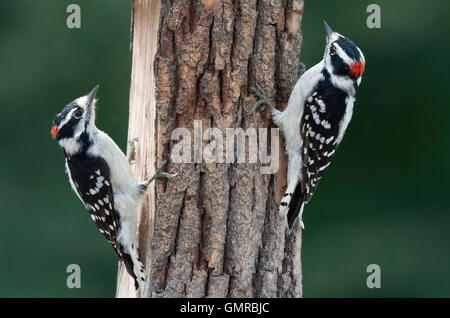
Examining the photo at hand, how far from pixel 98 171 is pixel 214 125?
1.04 m

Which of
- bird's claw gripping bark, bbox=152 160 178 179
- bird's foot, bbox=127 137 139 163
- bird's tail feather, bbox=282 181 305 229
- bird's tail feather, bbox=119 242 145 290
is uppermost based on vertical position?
bird's foot, bbox=127 137 139 163

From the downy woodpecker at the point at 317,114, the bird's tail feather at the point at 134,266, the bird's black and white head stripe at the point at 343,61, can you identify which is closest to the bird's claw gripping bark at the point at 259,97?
the downy woodpecker at the point at 317,114

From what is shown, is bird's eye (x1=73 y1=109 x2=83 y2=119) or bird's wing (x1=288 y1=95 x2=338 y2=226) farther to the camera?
bird's eye (x1=73 y1=109 x2=83 y2=119)

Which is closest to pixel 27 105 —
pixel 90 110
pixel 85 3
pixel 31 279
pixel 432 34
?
pixel 85 3

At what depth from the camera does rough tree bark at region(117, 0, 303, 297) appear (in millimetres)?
4570

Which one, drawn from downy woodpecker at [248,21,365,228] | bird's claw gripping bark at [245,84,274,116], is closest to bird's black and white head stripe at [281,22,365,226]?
downy woodpecker at [248,21,365,228]

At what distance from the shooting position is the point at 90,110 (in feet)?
17.6

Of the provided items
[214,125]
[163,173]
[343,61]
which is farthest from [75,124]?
[343,61]

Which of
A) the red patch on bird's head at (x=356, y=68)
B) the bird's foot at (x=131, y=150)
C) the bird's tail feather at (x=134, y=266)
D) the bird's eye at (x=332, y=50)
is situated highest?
the bird's eye at (x=332, y=50)

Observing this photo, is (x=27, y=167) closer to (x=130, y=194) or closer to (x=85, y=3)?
(x=85, y=3)

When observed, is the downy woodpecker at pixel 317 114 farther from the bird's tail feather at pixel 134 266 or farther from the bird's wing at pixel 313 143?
the bird's tail feather at pixel 134 266

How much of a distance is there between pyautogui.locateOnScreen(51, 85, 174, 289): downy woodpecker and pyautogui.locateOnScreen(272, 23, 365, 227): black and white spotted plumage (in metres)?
0.98

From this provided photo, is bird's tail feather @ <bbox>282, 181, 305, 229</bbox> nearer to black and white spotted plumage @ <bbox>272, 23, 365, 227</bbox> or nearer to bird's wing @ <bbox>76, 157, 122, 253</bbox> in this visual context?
black and white spotted plumage @ <bbox>272, 23, 365, 227</bbox>

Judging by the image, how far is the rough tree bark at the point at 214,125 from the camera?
4570 mm
